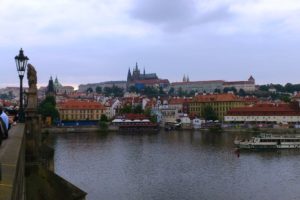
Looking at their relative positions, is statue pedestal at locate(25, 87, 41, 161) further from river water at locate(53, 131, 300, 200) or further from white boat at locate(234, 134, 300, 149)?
white boat at locate(234, 134, 300, 149)

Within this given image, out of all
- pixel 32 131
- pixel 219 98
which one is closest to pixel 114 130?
pixel 219 98

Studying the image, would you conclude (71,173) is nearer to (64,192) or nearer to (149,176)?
(149,176)

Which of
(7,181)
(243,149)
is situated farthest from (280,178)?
(7,181)

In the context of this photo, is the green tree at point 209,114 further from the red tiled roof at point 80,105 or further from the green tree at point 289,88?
the green tree at point 289,88

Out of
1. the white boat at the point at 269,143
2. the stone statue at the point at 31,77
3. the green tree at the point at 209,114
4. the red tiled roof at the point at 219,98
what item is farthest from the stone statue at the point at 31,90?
→ the red tiled roof at the point at 219,98

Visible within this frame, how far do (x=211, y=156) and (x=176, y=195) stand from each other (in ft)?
56.6

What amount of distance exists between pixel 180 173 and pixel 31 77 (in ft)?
65.7

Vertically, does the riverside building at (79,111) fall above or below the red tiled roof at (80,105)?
below

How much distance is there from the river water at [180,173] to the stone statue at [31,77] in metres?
11.5

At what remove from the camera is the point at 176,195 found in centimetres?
2359

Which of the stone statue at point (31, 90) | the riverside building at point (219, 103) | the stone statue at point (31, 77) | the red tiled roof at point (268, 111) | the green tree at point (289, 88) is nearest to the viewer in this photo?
the stone statue at point (31, 90)

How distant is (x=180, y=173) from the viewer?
1215 inches

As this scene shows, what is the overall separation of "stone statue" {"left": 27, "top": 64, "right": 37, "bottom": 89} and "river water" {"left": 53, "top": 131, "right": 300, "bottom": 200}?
11523mm

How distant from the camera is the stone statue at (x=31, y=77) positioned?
12117mm
